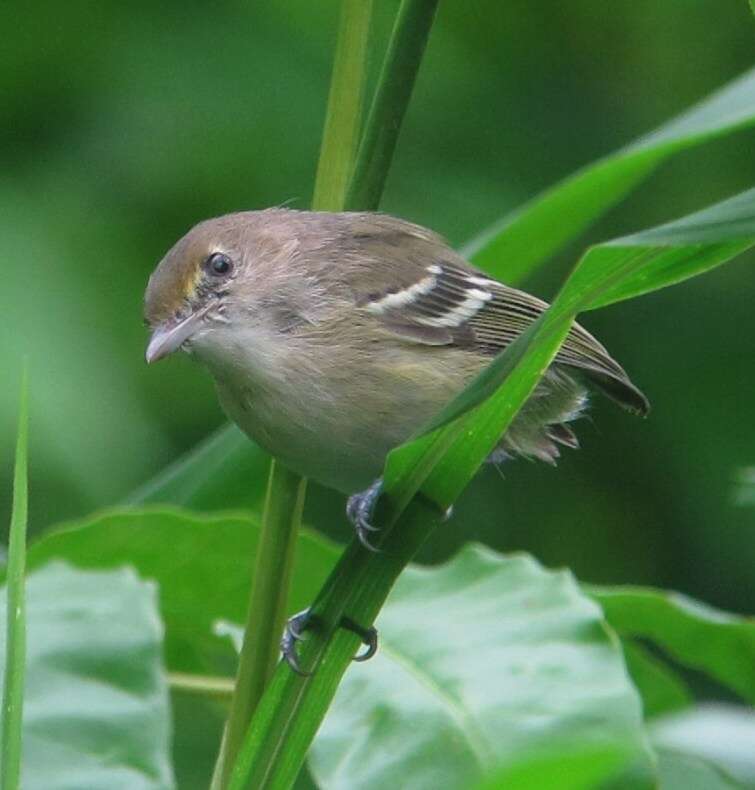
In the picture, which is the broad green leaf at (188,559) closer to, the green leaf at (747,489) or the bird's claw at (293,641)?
the bird's claw at (293,641)

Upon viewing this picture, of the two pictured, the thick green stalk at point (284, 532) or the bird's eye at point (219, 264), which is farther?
the bird's eye at point (219, 264)

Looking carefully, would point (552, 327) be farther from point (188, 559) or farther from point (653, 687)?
point (653, 687)

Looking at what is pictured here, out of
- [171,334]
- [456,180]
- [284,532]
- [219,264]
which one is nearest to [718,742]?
[284,532]

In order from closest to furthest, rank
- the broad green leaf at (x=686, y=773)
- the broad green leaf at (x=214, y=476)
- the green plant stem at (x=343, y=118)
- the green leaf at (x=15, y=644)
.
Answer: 1. the green leaf at (x=15, y=644)
2. the green plant stem at (x=343, y=118)
3. the broad green leaf at (x=686, y=773)
4. the broad green leaf at (x=214, y=476)


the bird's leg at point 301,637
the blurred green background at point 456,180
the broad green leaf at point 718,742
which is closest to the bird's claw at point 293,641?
the bird's leg at point 301,637

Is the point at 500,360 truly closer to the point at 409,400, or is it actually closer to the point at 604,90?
the point at 409,400

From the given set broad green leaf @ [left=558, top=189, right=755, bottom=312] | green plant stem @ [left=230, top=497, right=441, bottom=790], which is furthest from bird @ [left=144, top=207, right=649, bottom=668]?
broad green leaf @ [left=558, top=189, right=755, bottom=312]

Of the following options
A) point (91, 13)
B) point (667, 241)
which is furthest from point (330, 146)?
point (91, 13)
